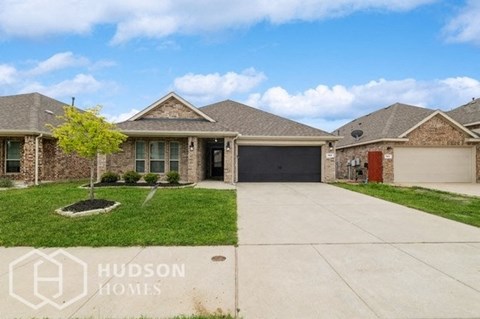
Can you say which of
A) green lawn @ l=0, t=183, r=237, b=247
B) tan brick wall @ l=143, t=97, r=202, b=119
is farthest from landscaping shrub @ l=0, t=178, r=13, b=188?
tan brick wall @ l=143, t=97, r=202, b=119

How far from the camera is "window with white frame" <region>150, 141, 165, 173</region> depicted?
16797mm

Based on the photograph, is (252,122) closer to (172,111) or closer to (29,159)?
(172,111)

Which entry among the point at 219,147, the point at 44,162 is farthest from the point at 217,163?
the point at 44,162

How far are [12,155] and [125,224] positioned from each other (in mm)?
13769

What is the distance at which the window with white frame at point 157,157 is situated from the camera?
55.1 ft

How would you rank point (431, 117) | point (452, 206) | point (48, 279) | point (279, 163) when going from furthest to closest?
point (431, 117) < point (279, 163) < point (452, 206) < point (48, 279)

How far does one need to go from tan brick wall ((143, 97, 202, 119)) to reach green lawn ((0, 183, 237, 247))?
28.9ft

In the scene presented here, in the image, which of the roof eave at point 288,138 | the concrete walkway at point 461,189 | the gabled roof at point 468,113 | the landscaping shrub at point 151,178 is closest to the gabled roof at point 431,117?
the gabled roof at point 468,113

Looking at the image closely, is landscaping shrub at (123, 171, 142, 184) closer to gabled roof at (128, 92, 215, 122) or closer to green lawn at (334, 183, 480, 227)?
gabled roof at (128, 92, 215, 122)

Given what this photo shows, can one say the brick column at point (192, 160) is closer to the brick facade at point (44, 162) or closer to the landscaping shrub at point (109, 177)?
the landscaping shrub at point (109, 177)

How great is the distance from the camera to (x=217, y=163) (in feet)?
69.7

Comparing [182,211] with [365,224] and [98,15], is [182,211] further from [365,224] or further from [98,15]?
[98,15]

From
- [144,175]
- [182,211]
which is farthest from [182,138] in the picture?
[182,211]

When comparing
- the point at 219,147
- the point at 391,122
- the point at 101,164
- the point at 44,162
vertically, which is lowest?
the point at 101,164
